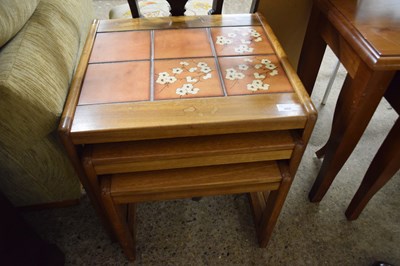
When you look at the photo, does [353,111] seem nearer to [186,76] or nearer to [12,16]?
[186,76]

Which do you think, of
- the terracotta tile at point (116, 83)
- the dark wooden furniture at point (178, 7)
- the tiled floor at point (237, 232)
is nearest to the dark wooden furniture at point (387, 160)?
the tiled floor at point (237, 232)

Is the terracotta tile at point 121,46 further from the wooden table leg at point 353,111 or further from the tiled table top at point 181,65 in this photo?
the wooden table leg at point 353,111

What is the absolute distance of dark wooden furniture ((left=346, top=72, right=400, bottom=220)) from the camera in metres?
0.86

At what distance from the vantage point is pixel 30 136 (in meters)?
0.75

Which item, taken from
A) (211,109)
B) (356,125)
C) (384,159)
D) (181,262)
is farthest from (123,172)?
(384,159)

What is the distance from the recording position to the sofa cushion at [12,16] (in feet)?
2.34

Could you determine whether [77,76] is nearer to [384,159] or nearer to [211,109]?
[211,109]

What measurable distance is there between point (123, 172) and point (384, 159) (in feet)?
2.62

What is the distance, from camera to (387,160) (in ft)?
2.94

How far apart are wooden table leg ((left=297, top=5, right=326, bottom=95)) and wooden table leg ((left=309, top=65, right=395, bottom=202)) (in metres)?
0.25

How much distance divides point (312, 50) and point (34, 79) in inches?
37.0

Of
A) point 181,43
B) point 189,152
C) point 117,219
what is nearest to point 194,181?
point 189,152

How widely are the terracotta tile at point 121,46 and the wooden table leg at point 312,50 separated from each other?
0.58 meters

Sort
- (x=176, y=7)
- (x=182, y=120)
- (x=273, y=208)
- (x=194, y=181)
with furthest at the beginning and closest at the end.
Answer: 1. (x=176, y=7)
2. (x=273, y=208)
3. (x=194, y=181)
4. (x=182, y=120)
